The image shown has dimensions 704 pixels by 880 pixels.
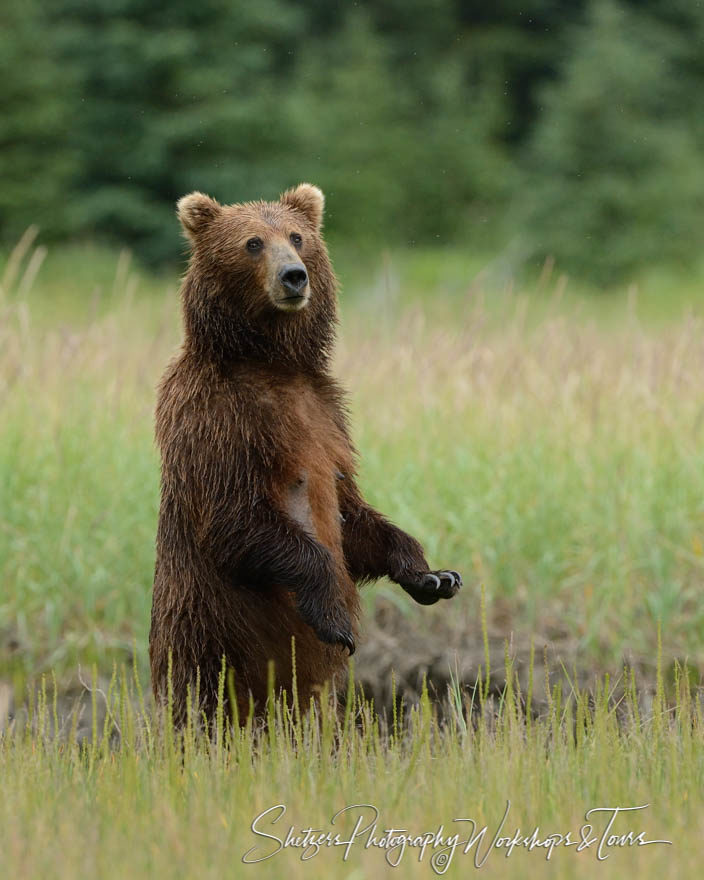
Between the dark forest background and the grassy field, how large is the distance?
1274 cm

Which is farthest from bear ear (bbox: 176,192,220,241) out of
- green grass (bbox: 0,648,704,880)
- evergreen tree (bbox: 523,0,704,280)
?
evergreen tree (bbox: 523,0,704,280)

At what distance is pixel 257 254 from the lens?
12.4 feet

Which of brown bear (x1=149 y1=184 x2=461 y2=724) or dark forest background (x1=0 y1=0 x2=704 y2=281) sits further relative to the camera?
dark forest background (x1=0 y1=0 x2=704 y2=281)

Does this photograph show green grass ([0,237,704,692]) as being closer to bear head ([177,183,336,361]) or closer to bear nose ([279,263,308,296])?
bear head ([177,183,336,361])

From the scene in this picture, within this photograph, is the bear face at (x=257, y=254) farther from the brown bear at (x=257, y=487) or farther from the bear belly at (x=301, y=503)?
the bear belly at (x=301, y=503)

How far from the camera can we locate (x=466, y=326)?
23.2 ft

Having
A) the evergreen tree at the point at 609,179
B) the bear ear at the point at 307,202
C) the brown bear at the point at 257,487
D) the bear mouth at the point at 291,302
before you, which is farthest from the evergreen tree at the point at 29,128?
the bear mouth at the point at 291,302

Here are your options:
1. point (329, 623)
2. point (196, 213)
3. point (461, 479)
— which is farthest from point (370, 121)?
point (329, 623)

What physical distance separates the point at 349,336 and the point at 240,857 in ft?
19.0

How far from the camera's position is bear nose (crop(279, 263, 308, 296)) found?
12.0 feet

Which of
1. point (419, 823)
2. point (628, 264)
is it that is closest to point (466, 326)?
point (419, 823)

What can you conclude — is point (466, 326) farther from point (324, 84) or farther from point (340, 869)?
point (324, 84)

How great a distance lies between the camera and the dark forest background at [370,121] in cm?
1962

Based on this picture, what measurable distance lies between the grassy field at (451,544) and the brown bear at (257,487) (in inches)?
11.0
